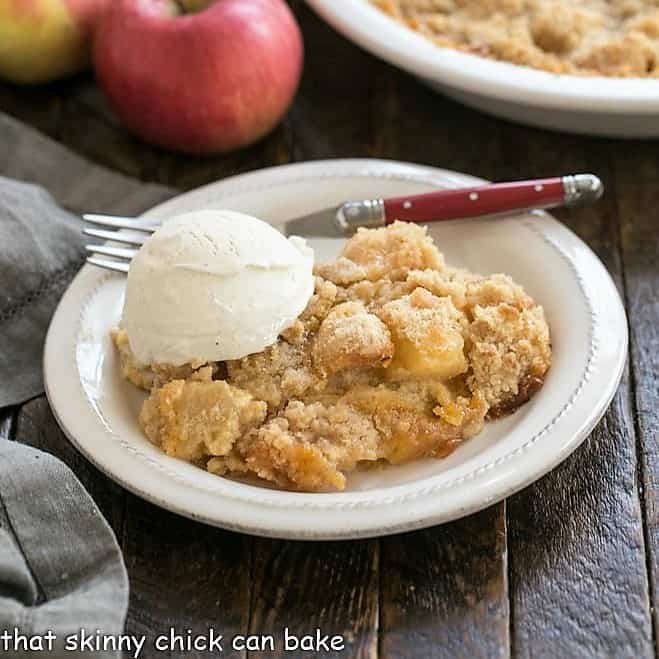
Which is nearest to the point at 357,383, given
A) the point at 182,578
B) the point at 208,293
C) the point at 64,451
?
the point at 208,293

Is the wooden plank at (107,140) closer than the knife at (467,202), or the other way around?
the knife at (467,202)

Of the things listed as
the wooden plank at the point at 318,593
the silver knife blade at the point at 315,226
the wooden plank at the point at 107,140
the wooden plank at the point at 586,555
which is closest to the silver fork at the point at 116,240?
the silver knife blade at the point at 315,226

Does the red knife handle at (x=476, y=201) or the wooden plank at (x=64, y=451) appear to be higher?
the red knife handle at (x=476, y=201)

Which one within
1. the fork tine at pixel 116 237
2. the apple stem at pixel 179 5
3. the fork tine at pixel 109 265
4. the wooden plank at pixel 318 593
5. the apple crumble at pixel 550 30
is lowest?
the wooden plank at pixel 318 593

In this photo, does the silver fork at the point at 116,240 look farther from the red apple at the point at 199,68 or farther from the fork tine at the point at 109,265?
the red apple at the point at 199,68

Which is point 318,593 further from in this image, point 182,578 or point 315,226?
point 315,226

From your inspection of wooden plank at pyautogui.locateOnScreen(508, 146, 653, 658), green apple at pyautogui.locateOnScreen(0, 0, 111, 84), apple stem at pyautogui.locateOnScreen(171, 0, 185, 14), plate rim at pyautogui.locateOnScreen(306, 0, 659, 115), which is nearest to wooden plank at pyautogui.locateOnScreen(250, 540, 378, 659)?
wooden plank at pyautogui.locateOnScreen(508, 146, 653, 658)

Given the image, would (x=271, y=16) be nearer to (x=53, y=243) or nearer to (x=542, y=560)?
(x=53, y=243)
